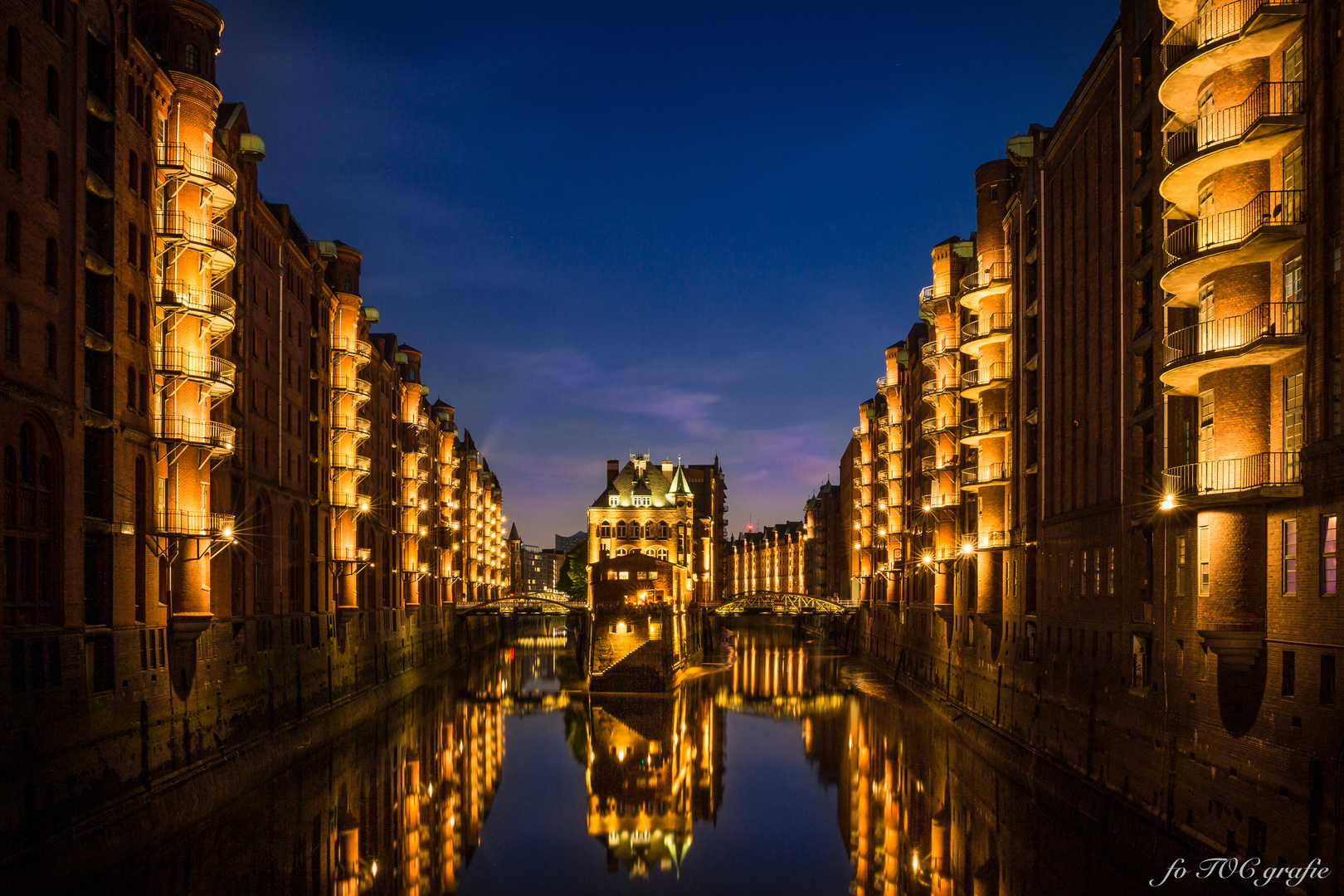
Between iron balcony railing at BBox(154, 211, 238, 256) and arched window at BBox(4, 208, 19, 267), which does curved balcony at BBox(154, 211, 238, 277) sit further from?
arched window at BBox(4, 208, 19, 267)

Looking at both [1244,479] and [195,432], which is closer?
[1244,479]

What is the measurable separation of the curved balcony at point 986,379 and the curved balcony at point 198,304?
105 feet

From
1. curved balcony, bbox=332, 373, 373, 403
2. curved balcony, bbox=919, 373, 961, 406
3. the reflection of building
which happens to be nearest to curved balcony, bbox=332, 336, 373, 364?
curved balcony, bbox=332, 373, 373, 403

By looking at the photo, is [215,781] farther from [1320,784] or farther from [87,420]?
[1320,784]

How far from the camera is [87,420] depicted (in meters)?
31.4

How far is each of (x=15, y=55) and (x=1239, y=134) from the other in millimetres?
28387

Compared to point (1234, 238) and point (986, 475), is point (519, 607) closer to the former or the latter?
point (986, 475)

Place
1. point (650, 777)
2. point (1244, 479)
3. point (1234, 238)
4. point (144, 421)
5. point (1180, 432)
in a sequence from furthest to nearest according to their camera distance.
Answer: point (650, 777) → point (144, 421) → point (1180, 432) → point (1234, 238) → point (1244, 479)

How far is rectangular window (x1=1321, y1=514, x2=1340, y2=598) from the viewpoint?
70.5ft

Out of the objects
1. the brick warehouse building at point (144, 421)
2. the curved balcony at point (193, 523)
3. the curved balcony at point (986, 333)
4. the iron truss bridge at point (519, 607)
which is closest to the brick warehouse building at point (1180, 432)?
the curved balcony at point (986, 333)

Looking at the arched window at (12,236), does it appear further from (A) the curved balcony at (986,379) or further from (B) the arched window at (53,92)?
(A) the curved balcony at (986,379)

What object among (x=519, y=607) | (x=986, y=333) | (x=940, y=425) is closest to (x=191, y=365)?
(x=986, y=333)

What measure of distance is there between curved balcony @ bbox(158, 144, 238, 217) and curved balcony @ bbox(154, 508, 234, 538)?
10.4m

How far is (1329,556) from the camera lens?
2191cm
